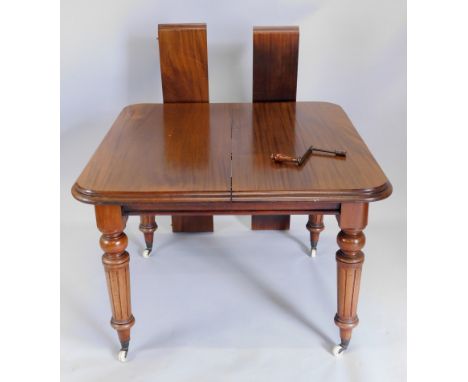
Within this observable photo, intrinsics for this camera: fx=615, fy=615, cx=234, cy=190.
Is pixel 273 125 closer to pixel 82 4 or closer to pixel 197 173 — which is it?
pixel 197 173

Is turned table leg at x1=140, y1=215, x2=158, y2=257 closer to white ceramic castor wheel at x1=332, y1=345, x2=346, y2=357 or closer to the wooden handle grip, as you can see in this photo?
the wooden handle grip

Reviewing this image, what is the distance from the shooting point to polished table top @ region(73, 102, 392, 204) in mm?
1701

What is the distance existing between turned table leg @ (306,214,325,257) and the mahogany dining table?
1.51 ft

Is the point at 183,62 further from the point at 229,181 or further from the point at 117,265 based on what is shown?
the point at 117,265

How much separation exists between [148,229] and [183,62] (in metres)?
0.69

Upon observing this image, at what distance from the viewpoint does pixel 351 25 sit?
2.59 metres

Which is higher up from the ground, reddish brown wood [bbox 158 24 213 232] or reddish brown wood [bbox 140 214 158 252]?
reddish brown wood [bbox 158 24 213 232]

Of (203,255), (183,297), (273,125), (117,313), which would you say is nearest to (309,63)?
(273,125)

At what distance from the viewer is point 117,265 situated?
1.84 metres

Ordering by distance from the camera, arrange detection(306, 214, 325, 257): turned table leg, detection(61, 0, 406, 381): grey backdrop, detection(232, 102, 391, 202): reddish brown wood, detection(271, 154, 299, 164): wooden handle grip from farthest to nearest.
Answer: detection(306, 214, 325, 257): turned table leg < detection(61, 0, 406, 381): grey backdrop < detection(271, 154, 299, 164): wooden handle grip < detection(232, 102, 391, 202): reddish brown wood

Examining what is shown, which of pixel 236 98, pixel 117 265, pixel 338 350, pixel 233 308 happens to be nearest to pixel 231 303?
pixel 233 308

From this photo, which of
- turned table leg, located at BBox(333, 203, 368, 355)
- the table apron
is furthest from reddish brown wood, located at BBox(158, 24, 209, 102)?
turned table leg, located at BBox(333, 203, 368, 355)

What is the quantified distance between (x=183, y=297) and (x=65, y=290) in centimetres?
46

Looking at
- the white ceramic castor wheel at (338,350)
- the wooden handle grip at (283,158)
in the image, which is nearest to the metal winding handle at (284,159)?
the wooden handle grip at (283,158)
